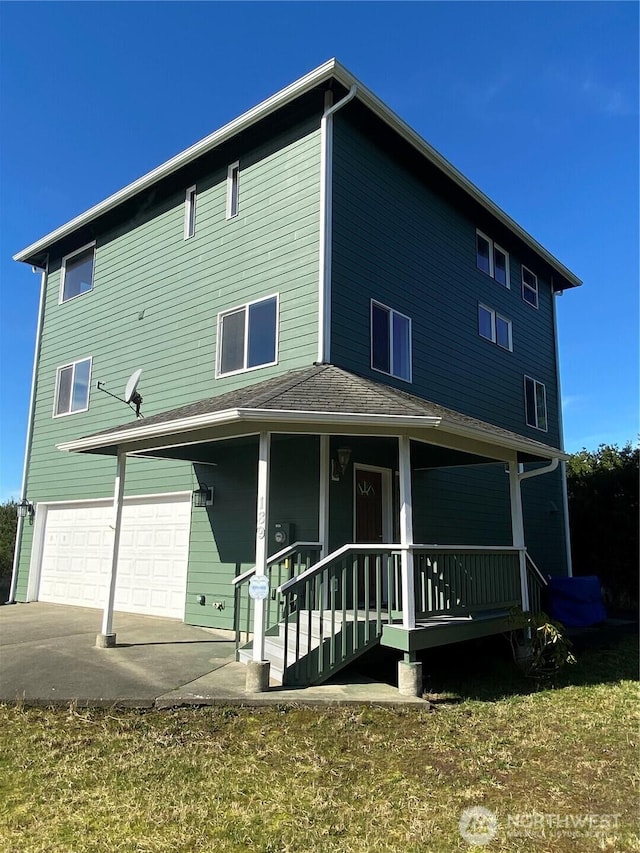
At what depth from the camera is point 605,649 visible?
962 centimetres

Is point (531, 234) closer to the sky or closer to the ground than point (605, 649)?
closer to the sky

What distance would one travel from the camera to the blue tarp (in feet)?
37.0

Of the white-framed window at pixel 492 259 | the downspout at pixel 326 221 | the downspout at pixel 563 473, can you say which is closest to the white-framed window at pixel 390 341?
the downspout at pixel 326 221

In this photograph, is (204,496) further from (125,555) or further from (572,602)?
(572,602)

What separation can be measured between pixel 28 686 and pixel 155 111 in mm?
10598

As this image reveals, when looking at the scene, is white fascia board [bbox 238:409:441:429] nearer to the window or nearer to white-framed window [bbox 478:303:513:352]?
the window

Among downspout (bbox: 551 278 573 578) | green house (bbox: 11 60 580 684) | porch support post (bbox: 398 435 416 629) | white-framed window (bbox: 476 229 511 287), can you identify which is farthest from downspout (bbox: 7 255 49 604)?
downspout (bbox: 551 278 573 578)

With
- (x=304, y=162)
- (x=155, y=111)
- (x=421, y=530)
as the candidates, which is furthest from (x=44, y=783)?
(x=155, y=111)

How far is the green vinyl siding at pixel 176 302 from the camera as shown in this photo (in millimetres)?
9180

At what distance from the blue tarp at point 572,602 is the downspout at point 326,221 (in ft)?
21.8

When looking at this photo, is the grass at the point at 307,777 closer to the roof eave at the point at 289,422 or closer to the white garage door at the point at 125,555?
the roof eave at the point at 289,422

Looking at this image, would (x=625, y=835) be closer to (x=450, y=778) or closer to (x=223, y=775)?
(x=450, y=778)

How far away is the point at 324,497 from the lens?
8.12m

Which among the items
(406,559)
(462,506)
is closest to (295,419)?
(406,559)
